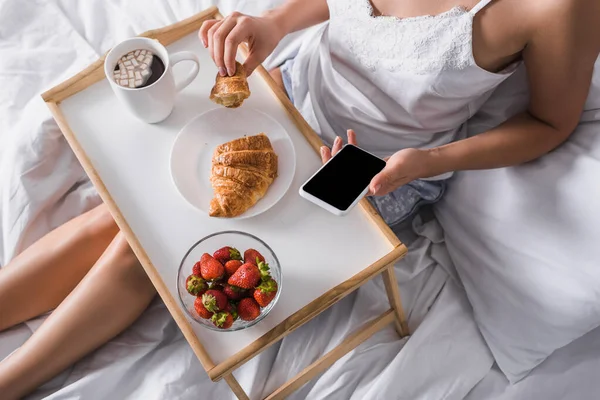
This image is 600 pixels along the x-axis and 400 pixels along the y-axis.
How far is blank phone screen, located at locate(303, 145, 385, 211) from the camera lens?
0.90 meters

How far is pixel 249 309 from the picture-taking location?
0.87m

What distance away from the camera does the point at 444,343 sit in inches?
45.8

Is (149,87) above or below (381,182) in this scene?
above

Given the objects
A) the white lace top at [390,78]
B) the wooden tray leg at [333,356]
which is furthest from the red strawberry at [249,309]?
the white lace top at [390,78]

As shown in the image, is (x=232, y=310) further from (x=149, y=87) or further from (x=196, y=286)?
(x=149, y=87)

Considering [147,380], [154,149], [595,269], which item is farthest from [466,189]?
[147,380]

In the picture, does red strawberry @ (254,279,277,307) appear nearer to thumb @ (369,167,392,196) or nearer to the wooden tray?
the wooden tray

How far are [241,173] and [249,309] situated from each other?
21cm

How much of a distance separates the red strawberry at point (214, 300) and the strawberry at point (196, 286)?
1 centimetres

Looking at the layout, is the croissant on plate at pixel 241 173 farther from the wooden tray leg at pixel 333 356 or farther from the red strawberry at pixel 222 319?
the wooden tray leg at pixel 333 356

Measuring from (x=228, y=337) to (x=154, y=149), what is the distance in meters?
0.34

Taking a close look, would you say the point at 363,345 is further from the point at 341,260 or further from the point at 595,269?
the point at 595,269

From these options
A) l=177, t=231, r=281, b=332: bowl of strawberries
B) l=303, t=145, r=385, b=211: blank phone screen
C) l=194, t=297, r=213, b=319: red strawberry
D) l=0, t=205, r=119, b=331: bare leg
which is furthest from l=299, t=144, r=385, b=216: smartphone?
l=0, t=205, r=119, b=331: bare leg

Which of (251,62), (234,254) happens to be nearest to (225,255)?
(234,254)
